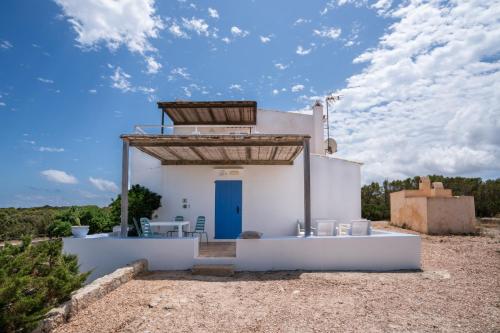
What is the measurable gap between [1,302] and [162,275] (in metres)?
3.91

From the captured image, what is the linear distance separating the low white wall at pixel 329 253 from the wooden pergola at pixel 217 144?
576 mm

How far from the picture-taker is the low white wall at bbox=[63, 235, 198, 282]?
8273mm

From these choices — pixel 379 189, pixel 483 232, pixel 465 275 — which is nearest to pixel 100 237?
pixel 465 275

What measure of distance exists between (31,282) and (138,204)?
6433mm

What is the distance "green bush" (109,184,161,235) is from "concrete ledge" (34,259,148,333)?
3.47m

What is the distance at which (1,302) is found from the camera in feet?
13.0

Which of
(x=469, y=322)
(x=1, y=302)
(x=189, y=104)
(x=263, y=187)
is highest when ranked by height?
(x=189, y=104)

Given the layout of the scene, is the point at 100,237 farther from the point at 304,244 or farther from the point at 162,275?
the point at 304,244

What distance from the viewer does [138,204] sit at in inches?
435

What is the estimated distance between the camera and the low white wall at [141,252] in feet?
27.1

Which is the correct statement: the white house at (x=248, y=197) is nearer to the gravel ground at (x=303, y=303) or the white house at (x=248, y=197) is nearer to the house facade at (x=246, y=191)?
the house facade at (x=246, y=191)

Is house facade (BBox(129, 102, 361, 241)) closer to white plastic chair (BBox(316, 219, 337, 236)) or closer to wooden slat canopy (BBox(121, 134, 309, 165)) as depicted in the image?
wooden slat canopy (BBox(121, 134, 309, 165))

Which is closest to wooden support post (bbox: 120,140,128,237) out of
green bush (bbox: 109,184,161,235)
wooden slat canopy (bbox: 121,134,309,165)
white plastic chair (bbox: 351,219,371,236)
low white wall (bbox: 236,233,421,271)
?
wooden slat canopy (bbox: 121,134,309,165)

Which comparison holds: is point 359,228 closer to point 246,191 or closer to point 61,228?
point 246,191
